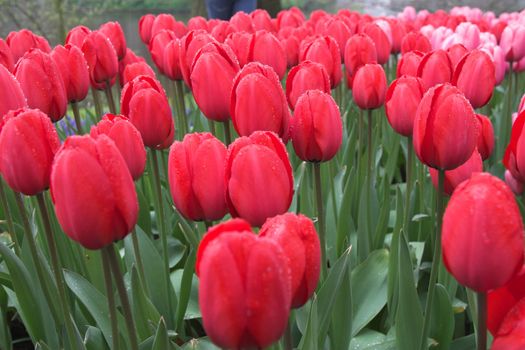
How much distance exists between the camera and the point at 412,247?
1851mm

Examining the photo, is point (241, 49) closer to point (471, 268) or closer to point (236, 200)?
point (236, 200)

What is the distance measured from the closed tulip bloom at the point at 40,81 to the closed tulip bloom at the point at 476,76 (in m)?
0.99

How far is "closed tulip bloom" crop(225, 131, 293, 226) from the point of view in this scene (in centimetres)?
88

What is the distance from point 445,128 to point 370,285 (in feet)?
2.40

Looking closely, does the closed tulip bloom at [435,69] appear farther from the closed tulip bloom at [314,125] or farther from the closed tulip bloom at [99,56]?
the closed tulip bloom at [99,56]

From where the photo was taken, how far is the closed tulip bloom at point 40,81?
1.44 metres

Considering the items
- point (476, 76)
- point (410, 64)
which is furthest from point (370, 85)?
point (476, 76)

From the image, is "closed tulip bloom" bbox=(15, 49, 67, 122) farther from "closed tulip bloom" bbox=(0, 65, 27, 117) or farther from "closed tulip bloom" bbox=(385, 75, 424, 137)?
"closed tulip bloom" bbox=(385, 75, 424, 137)

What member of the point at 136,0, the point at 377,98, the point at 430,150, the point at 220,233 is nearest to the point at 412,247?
the point at 377,98

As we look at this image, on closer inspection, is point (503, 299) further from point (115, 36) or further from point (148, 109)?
point (115, 36)

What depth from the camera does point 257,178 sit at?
2.91 feet

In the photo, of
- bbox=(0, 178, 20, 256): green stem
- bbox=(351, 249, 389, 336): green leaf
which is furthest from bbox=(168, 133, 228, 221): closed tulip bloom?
bbox=(351, 249, 389, 336): green leaf

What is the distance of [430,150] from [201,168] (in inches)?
15.9

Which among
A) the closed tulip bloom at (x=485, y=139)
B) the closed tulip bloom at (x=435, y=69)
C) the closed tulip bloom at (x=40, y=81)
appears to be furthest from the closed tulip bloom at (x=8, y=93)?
the closed tulip bloom at (x=485, y=139)
